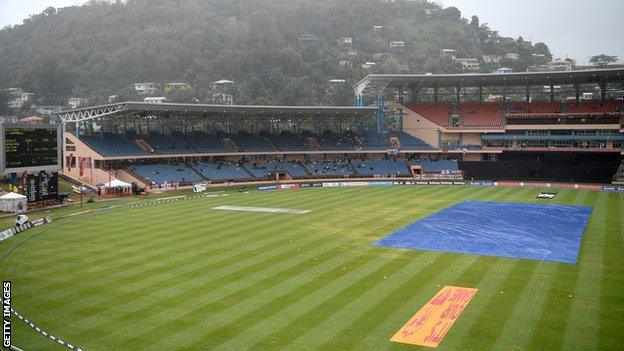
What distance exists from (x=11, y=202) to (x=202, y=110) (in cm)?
2732

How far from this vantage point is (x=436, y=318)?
68.6 ft

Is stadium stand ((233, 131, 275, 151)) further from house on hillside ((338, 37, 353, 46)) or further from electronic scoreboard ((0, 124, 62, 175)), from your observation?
house on hillside ((338, 37, 353, 46))

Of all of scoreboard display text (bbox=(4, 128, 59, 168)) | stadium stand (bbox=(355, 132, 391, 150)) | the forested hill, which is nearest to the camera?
scoreboard display text (bbox=(4, 128, 59, 168))

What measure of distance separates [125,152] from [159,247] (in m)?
37.9

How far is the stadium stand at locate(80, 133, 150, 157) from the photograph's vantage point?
2611 inches

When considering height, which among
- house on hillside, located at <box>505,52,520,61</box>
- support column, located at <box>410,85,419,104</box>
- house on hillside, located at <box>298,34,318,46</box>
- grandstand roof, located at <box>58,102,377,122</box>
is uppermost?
house on hillside, located at <box>298,34,318,46</box>

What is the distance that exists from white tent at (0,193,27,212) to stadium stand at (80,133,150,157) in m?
18.2

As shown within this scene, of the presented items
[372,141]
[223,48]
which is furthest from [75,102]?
[372,141]

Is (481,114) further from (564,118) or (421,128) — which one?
(564,118)

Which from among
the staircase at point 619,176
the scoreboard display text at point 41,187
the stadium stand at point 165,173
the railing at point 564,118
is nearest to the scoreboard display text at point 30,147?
the scoreboard display text at point 41,187

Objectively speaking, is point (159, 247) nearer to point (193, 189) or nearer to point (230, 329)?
point (230, 329)

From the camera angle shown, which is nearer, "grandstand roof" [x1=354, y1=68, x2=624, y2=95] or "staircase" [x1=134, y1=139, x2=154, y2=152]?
"staircase" [x1=134, y1=139, x2=154, y2=152]

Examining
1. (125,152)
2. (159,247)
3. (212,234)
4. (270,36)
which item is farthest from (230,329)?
(270,36)

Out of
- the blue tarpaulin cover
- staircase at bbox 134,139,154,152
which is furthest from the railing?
staircase at bbox 134,139,154,152
